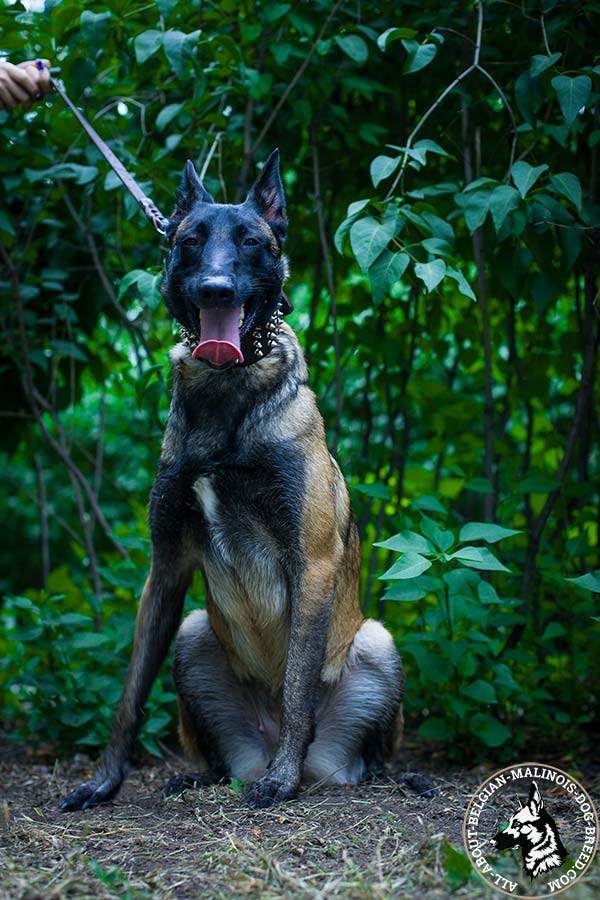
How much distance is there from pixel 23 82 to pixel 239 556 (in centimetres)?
195

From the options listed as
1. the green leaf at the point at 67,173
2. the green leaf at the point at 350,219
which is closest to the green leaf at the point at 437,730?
the green leaf at the point at 350,219

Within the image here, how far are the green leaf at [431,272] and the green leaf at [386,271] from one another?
7cm

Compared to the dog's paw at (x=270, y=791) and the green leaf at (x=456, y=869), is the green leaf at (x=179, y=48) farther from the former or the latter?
the green leaf at (x=456, y=869)

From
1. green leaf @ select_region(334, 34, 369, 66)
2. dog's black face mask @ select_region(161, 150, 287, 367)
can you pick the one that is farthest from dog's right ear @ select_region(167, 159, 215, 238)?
green leaf @ select_region(334, 34, 369, 66)

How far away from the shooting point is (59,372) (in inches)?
201

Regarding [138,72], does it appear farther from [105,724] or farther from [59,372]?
[105,724]

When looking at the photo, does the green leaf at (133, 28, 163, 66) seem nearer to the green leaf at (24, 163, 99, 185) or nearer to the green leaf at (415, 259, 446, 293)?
the green leaf at (24, 163, 99, 185)

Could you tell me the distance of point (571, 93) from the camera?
321 centimetres

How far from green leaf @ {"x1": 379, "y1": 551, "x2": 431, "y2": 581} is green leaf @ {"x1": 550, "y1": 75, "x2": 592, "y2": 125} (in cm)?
158

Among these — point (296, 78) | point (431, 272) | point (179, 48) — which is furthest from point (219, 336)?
point (296, 78)

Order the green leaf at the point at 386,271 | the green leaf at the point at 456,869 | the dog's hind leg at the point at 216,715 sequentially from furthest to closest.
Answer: the dog's hind leg at the point at 216,715 < the green leaf at the point at 386,271 < the green leaf at the point at 456,869

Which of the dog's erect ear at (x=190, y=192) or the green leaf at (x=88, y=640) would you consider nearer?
the dog's erect ear at (x=190, y=192)

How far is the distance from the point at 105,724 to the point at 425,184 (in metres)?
2.78

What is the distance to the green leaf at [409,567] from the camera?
2.78 meters
